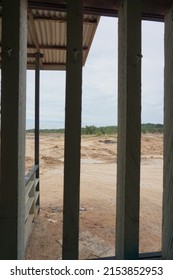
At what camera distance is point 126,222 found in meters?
0.80

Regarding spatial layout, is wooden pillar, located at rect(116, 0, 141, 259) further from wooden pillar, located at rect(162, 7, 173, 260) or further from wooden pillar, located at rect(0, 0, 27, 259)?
wooden pillar, located at rect(0, 0, 27, 259)

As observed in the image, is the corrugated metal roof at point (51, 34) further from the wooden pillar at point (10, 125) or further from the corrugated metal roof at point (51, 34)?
the wooden pillar at point (10, 125)

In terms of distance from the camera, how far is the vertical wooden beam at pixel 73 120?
0.77 metres

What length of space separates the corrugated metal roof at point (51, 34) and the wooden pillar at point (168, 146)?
6.80 feet

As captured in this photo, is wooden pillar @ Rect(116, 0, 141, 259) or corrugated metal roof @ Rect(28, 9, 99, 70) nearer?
wooden pillar @ Rect(116, 0, 141, 259)

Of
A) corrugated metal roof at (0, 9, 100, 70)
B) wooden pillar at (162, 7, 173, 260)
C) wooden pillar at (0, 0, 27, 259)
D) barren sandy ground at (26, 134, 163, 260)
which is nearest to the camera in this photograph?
wooden pillar at (0, 0, 27, 259)

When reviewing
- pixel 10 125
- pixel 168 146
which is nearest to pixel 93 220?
pixel 168 146

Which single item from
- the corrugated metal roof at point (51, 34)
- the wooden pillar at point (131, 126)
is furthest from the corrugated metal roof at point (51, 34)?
the wooden pillar at point (131, 126)

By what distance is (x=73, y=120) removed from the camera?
778mm

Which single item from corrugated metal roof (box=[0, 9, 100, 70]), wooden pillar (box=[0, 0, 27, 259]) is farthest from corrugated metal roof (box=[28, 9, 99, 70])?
wooden pillar (box=[0, 0, 27, 259])

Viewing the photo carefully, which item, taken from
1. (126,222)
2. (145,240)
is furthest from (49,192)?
(126,222)

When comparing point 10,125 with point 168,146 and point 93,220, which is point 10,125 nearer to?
point 168,146

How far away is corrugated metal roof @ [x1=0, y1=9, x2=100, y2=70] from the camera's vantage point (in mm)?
3158

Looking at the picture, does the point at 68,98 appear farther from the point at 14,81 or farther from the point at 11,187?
the point at 11,187
